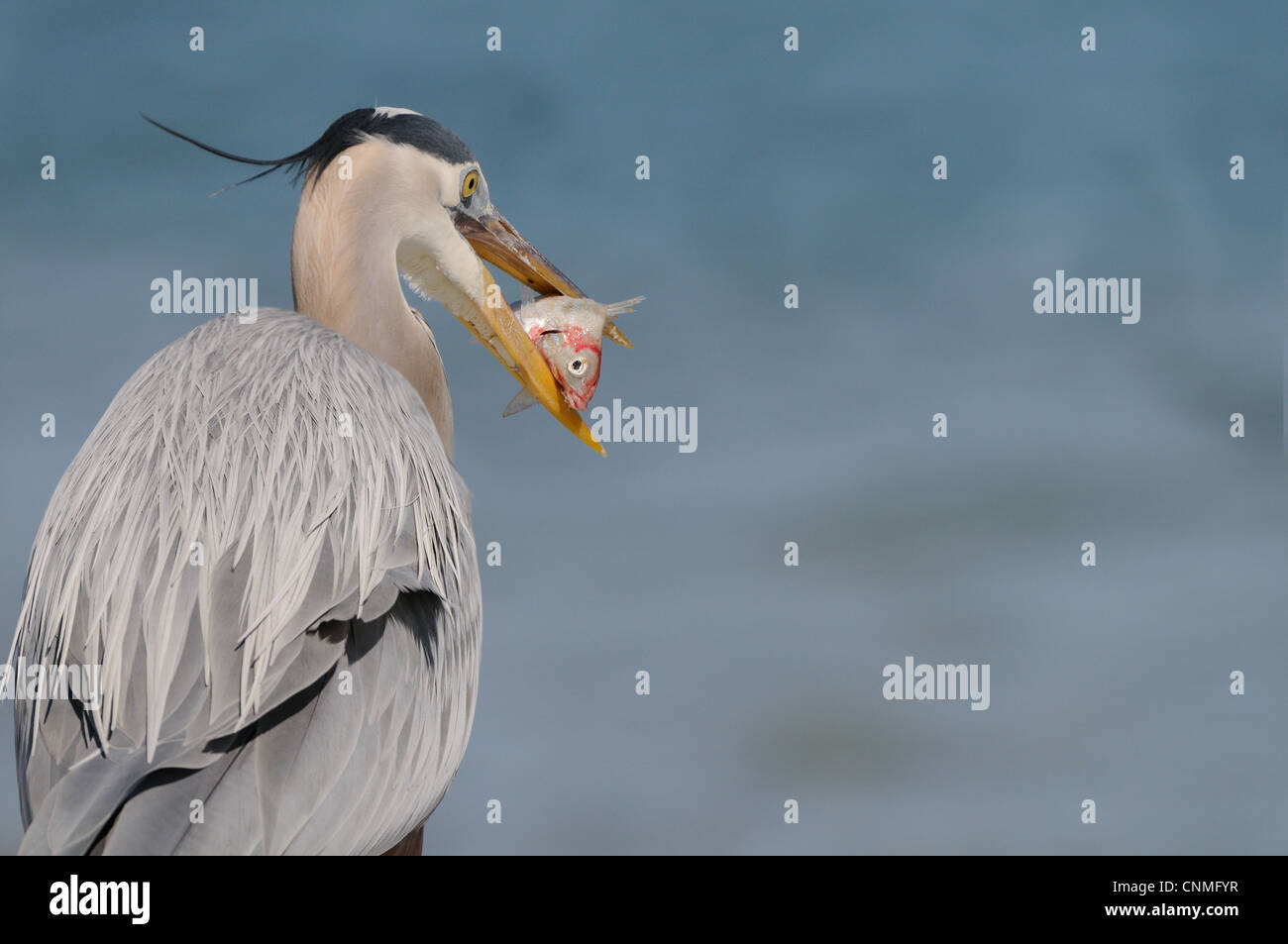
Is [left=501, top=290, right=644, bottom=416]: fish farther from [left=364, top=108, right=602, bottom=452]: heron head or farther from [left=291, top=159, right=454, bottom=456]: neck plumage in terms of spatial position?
[left=291, top=159, right=454, bottom=456]: neck plumage

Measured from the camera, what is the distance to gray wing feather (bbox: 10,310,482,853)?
3.00 meters

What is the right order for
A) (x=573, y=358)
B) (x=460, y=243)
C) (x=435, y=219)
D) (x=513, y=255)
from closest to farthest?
(x=435, y=219) → (x=460, y=243) → (x=573, y=358) → (x=513, y=255)

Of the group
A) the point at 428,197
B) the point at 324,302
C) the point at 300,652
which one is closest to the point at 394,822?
the point at 300,652

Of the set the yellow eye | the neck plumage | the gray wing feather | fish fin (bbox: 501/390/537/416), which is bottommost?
the gray wing feather

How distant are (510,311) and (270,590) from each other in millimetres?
2219

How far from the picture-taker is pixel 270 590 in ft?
11.0

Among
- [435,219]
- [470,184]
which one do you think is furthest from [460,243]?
[470,184]

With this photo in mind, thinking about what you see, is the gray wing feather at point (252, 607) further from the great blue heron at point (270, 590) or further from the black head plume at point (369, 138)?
the black head plume at point (369, 138)

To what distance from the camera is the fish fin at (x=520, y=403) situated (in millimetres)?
5309

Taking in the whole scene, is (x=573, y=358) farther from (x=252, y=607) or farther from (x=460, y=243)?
(x=252, y=607)

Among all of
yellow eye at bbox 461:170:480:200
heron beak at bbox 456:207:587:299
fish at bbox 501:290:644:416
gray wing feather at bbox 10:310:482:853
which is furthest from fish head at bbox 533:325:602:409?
gray wing feather at bbox 10:310:482:853

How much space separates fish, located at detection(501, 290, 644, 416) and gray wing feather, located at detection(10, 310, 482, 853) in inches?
41.4

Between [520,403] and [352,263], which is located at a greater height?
[352,263]

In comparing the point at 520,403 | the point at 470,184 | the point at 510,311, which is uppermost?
the point at 470,184
